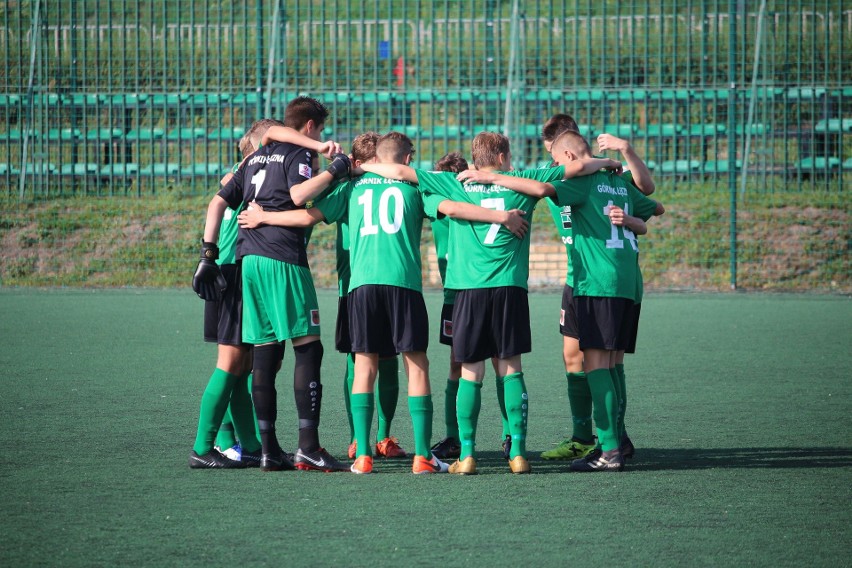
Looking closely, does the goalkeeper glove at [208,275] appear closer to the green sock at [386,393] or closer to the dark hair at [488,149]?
the green sock at [386,393]

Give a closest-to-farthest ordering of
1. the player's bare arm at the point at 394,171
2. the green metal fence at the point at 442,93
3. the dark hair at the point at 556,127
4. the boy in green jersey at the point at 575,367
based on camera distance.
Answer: the player's bare arm at the point at 394,171 < the boy in green jersey at the point at 575,367 < the dark hair at the point at 556,127 < the green metal fence at the point at 442,93

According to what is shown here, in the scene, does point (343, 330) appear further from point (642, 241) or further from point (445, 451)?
point (642, 241)

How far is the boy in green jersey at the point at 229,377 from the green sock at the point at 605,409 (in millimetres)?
1623

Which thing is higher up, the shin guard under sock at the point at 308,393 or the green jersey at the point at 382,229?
the green jersey at the point at 382,229

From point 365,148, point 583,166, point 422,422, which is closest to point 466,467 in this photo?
point 422,422

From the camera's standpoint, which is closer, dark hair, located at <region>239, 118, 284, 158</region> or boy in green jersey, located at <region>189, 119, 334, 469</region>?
boy in green jersey, located at <region>189, 119, 334, 469</region>

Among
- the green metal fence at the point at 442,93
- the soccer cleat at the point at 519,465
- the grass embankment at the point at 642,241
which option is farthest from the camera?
the green metal fence at the point at 442,93

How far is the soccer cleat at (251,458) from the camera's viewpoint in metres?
5.20

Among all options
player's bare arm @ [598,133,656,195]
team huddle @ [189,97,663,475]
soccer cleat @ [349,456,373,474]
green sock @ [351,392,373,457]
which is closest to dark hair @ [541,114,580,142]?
player's bare arm @ [598,133,656,195]

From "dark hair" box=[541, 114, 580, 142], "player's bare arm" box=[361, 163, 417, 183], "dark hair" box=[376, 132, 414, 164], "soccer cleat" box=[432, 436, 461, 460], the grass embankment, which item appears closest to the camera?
"player's bare arm" box=[361, 163, 417, 183]

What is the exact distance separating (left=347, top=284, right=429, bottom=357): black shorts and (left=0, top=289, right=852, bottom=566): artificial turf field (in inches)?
23.5

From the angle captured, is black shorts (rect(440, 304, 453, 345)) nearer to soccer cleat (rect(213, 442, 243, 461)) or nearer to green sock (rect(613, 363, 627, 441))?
green sock (rect(613, 363, 627, 441))

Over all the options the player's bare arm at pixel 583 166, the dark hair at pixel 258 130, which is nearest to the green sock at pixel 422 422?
the player's bare arm at pixel 583 166

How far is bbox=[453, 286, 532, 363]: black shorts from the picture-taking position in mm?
4969
